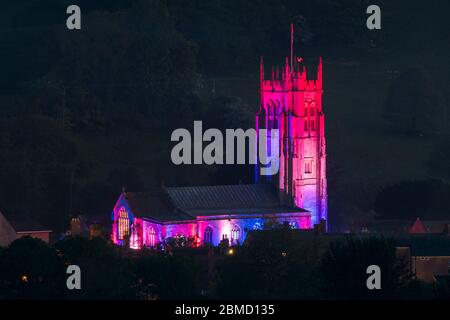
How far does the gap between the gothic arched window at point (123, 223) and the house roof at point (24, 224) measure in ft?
16.2

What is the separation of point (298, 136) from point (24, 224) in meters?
17.2

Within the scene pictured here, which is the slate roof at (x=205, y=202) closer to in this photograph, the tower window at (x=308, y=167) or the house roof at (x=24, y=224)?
the tower window at (x=308, y=167)

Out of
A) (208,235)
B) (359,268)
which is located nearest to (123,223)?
(208,235)

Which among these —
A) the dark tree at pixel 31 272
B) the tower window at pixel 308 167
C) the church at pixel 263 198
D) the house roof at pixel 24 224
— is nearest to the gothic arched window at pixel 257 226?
the church at pixel 263 198

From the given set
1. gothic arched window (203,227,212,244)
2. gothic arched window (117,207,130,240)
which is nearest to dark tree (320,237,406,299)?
gothic arched window (203,227,212,244)

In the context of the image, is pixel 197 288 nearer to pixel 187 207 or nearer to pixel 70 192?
pixel 187 207

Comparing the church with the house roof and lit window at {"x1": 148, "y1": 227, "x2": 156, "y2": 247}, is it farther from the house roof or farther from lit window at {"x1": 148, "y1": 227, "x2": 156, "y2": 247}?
the house roof

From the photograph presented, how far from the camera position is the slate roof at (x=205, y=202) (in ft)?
539

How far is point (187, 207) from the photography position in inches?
6501

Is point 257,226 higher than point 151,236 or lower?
higher

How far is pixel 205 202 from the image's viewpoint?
166 m

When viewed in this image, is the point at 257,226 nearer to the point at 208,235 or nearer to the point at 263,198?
the point at 208,235
